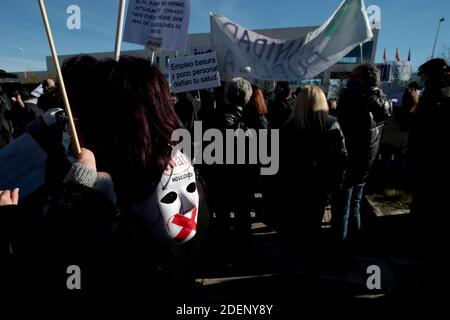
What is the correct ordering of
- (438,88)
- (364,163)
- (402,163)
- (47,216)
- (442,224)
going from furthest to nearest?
(402,163), (364,163), (438,88), (442,224), (47,216)

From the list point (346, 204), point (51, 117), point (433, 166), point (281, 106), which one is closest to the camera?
point (51, 117)

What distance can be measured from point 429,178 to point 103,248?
2.47 metres

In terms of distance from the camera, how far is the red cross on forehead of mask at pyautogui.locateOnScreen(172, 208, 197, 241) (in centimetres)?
104

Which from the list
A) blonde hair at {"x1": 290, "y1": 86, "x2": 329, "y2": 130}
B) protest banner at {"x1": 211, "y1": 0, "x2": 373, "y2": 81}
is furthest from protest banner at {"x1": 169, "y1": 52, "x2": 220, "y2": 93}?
blonde hair at {"x1": 290, "y1": 86, "x2": 329, "y2": 130}

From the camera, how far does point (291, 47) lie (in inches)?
133

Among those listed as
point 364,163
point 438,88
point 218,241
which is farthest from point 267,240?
point 438,88

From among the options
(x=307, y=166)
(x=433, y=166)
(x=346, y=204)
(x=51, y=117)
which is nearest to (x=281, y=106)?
(x=346, y=204)

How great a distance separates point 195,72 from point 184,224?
9.09 feet

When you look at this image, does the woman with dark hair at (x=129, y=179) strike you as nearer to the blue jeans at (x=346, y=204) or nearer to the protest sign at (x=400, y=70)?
the blue jeans at (x=346, y=204)

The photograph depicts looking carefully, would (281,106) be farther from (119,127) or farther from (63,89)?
(63,89)

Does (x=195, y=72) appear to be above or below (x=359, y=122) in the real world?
above

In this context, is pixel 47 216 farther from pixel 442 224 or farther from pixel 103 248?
pixel 442 224

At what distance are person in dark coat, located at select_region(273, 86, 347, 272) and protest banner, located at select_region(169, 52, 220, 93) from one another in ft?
4.63

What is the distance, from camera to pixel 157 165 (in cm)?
103
